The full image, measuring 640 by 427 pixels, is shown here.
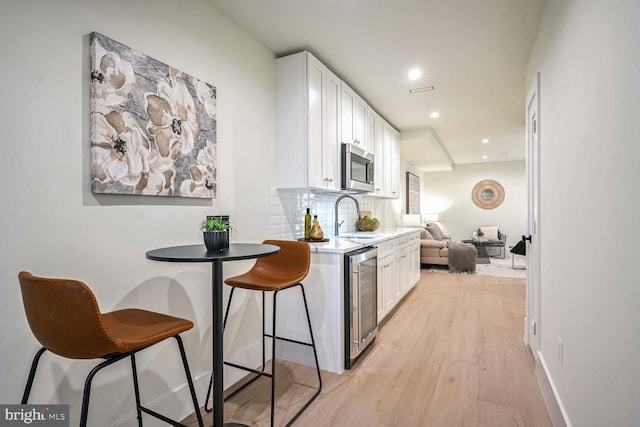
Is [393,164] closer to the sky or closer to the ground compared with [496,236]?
closer to the sky

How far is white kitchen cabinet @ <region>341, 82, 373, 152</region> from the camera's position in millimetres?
3312

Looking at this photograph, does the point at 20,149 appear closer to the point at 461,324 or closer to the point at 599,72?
the point at 599,72

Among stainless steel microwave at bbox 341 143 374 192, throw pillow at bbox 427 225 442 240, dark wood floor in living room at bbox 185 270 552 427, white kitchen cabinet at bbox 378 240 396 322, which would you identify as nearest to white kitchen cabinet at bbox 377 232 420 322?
white kitchen cabinet at bbox 378 240 396 322

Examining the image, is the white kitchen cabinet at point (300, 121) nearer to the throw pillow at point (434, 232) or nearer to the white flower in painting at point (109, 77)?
the white flower in painting at point (109, 77)

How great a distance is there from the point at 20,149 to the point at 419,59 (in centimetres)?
281

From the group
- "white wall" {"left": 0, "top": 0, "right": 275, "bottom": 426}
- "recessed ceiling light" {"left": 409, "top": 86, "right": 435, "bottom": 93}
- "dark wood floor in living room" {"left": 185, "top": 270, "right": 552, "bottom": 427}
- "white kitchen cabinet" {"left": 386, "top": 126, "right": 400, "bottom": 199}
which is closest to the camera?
"white wall" {"left": 0, "top": 0, "right": 275, "bottom": 426}

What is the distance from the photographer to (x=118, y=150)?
1.54 metres

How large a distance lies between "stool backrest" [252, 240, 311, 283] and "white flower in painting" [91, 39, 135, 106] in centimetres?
122

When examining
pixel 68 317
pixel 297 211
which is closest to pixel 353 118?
pixel 297 211

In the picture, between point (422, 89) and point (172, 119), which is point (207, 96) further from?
point (422, 89)

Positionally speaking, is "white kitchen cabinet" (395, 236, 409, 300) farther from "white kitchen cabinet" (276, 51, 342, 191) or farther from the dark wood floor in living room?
"white kitchen cabinet" (276, 51, 342, 191)

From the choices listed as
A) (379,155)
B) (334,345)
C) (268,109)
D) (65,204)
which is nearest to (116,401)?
(65,204)

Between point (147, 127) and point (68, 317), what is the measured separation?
1.02m

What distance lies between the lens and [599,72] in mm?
1168
